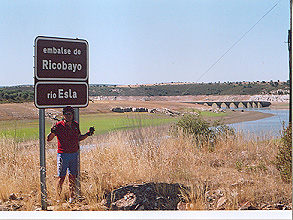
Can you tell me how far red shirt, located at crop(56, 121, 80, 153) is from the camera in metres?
4.44

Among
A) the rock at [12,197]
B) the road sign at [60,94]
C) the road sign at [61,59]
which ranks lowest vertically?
the rock at [12,197]

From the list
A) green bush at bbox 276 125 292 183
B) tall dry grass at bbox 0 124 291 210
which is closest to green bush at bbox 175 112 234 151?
tall dry grass at bbox 0 124 291 210

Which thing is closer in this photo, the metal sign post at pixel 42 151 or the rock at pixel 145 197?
the metal sign post at pixel 42 151

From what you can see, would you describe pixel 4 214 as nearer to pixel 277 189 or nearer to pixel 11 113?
pixel 277 189

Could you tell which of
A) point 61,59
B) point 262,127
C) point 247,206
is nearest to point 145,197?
point 247,206

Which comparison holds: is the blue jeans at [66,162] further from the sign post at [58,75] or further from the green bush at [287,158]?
the green bush at [287,158]

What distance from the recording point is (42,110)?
14.3 feet

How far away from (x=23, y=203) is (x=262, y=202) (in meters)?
3.29

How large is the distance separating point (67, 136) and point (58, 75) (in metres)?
0.75

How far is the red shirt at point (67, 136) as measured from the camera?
4.44 metres

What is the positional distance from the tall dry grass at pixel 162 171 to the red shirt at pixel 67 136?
0.78 metres

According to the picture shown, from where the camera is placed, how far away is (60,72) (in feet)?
14.4

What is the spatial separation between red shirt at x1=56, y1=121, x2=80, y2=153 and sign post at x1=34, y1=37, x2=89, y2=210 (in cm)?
18

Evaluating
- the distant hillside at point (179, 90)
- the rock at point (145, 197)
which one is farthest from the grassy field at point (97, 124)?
the distant hillside at point (179, 90)
